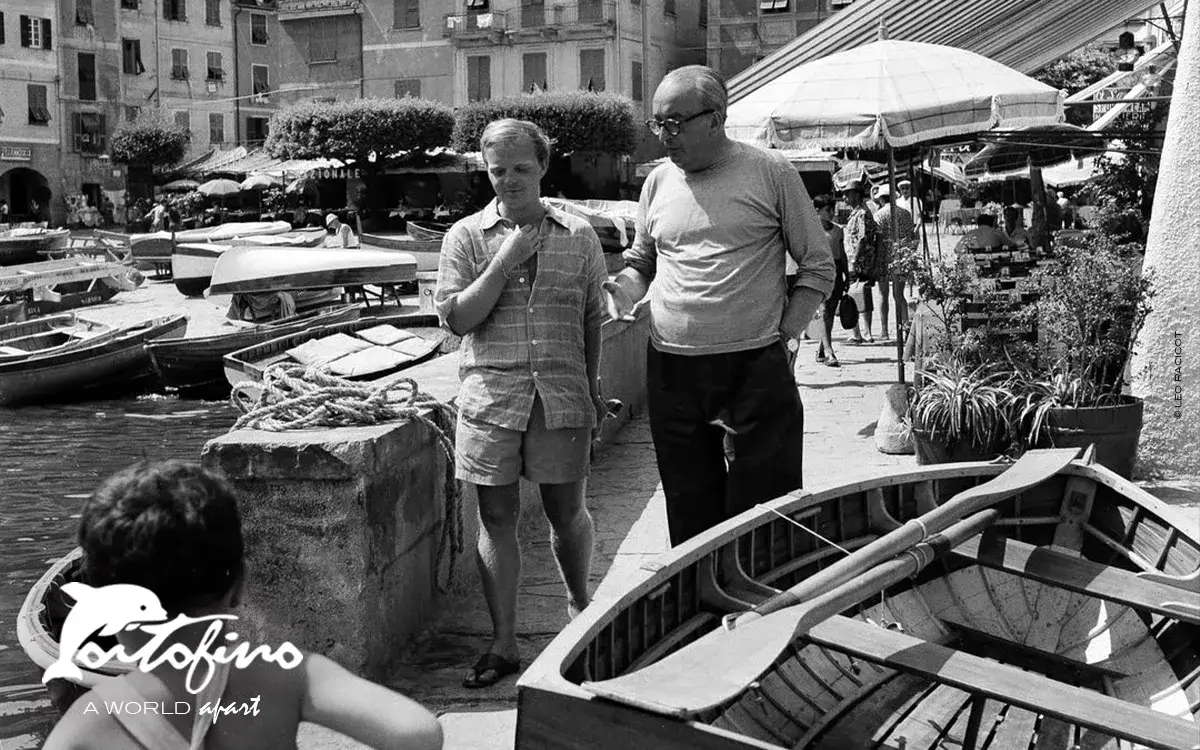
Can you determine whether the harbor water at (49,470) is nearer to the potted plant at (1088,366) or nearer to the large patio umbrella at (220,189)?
the potted plant at (1088,366)

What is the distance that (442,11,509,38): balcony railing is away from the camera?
189 ft

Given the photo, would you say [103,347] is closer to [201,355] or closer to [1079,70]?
[201,355]

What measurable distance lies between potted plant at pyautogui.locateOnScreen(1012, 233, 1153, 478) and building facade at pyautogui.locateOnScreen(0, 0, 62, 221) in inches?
2203

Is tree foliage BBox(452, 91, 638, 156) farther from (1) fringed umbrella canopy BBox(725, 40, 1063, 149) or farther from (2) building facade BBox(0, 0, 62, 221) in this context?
(1) fringed umbrella canopy BBox(725, 40, 1063, 149)

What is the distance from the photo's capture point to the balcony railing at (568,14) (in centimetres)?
5469

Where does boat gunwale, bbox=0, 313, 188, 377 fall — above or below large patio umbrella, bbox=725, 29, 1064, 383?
below

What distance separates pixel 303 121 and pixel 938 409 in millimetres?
47336

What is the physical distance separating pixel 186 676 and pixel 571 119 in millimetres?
49879

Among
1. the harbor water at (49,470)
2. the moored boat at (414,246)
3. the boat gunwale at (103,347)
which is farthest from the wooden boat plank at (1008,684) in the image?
the moored boat at (414,246)

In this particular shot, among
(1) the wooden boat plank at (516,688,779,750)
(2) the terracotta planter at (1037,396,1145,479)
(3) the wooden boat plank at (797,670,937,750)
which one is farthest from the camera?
(2) the terracotta planter at (1037,396,1145,479)

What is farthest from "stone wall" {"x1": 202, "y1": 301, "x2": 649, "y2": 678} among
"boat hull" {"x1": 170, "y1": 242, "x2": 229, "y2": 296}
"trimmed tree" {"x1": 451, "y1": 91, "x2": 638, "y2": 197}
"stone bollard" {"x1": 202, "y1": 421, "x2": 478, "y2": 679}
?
"trimmed tree" {"x1": 451, "y1": 91, "x2": 638, "y2": 197}

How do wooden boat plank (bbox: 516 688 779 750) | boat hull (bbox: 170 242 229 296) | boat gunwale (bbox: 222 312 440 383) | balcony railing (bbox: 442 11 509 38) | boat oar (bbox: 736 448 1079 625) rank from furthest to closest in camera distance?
balcony railing (bbox: 442 11 509 38), boat hull (bbox: 170 242 229 296), boat gunwale (bbox: 222 312 440 383), boat oar (bbox: 736 448 1079 625), wooden boat plank (bbox: 516 688 779 750)

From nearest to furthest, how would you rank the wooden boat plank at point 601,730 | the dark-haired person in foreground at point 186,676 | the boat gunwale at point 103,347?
the dark-haired person in foreground at point 186,676
the wooden boat plank at point 601,730
the boat gunwale at point 103,347

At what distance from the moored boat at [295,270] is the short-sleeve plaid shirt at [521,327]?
20.2 meters
